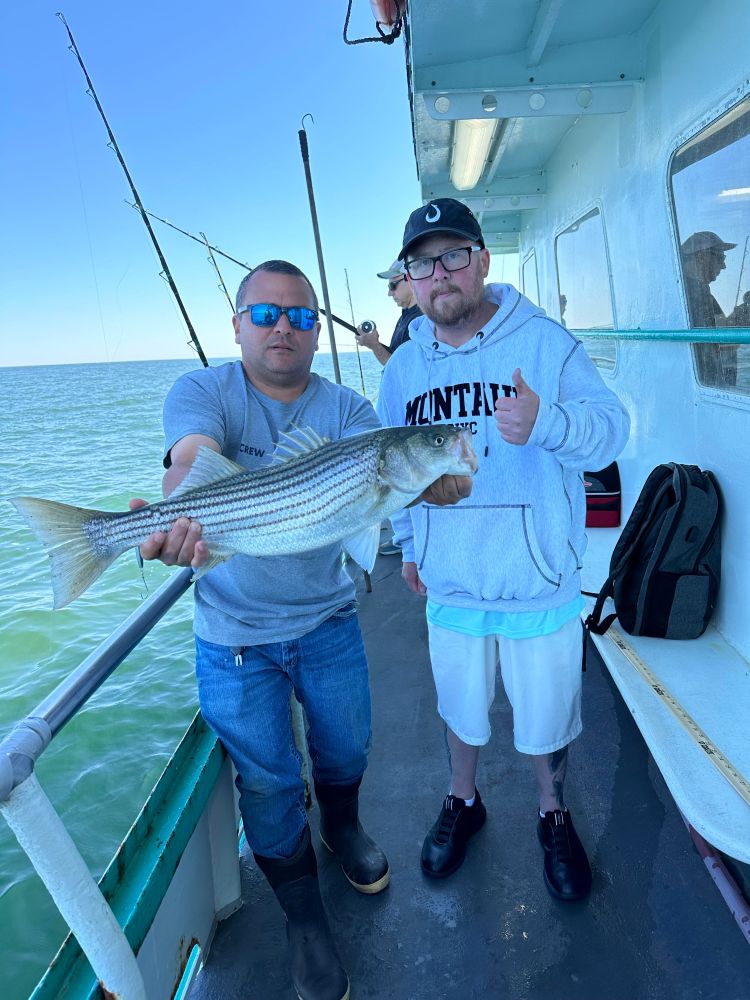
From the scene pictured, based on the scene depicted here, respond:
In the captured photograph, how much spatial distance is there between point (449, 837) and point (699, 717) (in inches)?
52.7

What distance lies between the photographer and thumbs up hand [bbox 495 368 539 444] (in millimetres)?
2139

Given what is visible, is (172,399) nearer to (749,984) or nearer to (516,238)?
(749,984)

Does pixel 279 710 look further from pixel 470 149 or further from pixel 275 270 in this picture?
pixel 470 149

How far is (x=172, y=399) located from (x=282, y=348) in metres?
0.49

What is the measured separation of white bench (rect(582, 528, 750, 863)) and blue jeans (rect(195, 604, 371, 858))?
4.46 feet

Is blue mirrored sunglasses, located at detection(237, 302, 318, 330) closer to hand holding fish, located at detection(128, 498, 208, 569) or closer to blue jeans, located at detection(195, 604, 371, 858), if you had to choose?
hand holding fish, located at detection(128, 498, 208, 569)

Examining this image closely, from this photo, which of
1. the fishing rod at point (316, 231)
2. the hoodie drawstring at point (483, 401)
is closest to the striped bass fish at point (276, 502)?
the hoodie drawstring at point (483, 401)

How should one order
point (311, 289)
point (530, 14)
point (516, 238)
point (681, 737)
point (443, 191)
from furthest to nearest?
point (516, 238) < point (443, 191) < point (530, 14) < point (681, 737) < point (311, 289)

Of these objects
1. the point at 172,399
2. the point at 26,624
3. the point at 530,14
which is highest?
the point at 530,14

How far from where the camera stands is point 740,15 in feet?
9.70

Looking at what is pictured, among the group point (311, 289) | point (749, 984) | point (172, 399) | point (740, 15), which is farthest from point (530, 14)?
point (749, 984)

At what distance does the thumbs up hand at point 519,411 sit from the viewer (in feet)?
7.02

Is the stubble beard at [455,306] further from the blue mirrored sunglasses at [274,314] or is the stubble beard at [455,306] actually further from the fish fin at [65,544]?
the fish fin at [65,544]

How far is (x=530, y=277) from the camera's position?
31.1 ft
